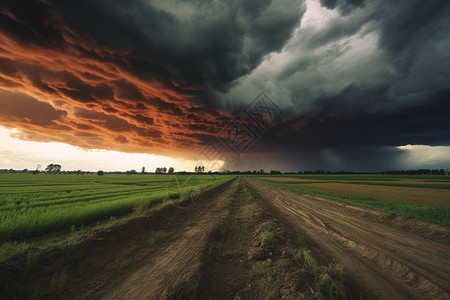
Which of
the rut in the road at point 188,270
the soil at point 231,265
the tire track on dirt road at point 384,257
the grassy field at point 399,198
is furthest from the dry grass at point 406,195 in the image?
the rut in the road at point 188,270

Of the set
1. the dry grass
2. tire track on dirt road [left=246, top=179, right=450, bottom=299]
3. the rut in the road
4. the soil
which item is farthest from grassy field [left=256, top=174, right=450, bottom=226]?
the rut in the road

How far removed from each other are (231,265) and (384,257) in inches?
235

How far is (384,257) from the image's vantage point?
237 inches

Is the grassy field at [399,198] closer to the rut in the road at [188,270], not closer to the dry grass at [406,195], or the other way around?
the dry grass at [406,195]

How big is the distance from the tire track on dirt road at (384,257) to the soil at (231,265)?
32 millimetres

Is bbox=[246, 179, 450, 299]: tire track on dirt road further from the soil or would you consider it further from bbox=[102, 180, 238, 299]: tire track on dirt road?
bbox=[102, 180, 238, 299]: tire track on dirt road

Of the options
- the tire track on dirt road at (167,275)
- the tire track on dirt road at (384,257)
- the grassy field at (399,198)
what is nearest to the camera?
the tire track on dirt road at (167,275)

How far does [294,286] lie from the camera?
4059 millimetres

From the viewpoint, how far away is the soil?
4.30 metres

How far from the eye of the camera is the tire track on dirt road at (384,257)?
4.43 meters

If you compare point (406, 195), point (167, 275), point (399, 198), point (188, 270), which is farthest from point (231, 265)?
point (406, 195)

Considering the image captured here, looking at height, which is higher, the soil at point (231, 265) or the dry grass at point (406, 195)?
the soil at point (231, 265)

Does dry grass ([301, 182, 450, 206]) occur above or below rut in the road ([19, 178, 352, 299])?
below

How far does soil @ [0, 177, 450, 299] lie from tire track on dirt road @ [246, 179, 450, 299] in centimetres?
3
